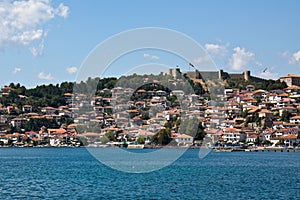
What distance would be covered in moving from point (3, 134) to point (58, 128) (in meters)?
9.48

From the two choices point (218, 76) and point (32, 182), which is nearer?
point (32, 182)

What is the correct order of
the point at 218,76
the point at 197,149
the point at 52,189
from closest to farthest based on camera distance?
the point at 52,189
the point at 197,149
the point at 218,76

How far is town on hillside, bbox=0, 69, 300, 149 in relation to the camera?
8269 cm

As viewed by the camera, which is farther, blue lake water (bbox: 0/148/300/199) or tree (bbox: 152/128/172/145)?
tree (bbox: 152/128/172/145)

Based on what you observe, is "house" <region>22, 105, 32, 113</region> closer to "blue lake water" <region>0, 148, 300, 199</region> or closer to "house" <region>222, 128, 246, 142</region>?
"house" <region>222, 128, 246, 142</region>

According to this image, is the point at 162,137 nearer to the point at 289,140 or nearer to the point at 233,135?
the point at 233,135

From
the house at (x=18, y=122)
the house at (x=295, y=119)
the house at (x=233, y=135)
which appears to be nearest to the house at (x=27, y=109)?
the house at (x=18, y=122)

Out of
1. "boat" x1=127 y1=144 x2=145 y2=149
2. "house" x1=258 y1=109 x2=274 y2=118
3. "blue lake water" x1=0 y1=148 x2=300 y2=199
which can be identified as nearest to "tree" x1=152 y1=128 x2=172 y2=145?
"boat" x1=127 y1=144 x2=145 y2=149

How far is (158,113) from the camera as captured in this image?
3743 inches

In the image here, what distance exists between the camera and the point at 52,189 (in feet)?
86.9

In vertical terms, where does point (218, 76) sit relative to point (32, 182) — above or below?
above

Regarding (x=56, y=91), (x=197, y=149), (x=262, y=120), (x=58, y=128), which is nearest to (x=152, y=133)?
(x=197, y=149)

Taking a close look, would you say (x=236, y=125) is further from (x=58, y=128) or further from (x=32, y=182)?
(x=32, y=182)

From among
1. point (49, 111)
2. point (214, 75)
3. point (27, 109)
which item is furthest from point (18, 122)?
point (214, 75)
